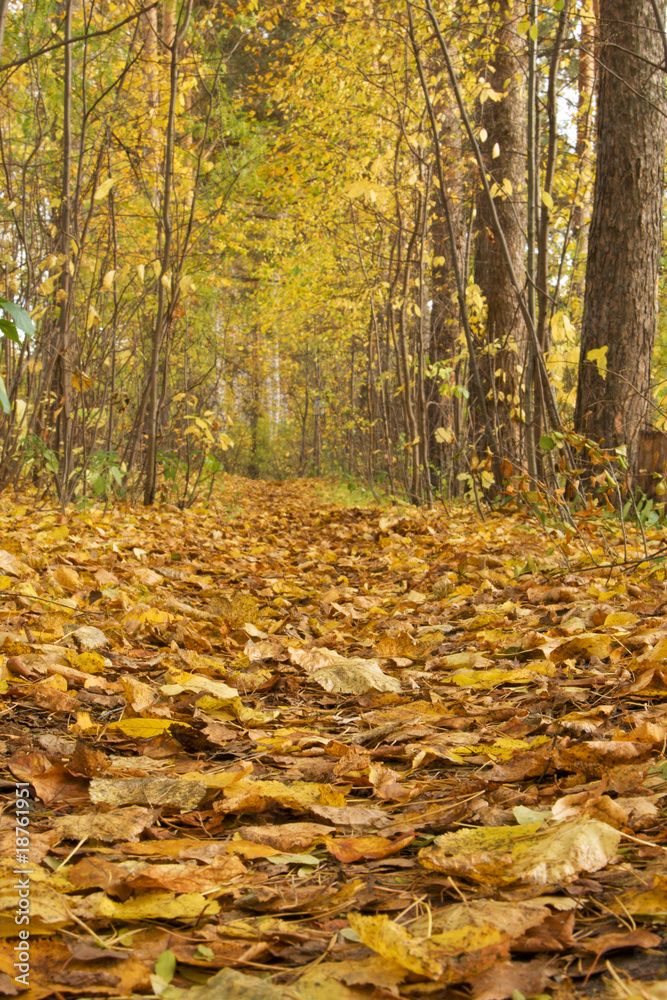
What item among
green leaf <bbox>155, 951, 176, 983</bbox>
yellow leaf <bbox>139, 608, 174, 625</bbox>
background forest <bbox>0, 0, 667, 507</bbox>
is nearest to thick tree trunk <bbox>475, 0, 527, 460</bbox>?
background forest <bbox>0, 0, 667, 507</bbox>

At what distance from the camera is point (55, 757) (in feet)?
4.31

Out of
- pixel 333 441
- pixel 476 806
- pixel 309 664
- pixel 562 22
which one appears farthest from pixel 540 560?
pixel 333 441

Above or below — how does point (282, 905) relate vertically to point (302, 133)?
below

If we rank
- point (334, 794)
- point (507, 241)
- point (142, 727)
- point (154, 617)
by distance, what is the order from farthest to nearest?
point (507, 241), point (154, 617), point (142, 727), point (334, 794)

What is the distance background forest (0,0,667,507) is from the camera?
4141 mm

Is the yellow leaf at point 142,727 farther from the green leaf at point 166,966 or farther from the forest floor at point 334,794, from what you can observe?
the green leaf at point 166,966

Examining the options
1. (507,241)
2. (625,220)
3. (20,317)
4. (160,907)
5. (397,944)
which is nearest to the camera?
(397,944)

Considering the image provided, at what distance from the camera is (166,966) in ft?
2.43

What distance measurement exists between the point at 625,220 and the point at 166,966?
486cm

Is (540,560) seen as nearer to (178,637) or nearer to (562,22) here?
(178,637)

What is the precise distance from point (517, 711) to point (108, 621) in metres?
1.31

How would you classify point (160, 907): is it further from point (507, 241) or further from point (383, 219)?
point (507, 241)

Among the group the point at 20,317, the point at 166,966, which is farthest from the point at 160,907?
the point at 20,317

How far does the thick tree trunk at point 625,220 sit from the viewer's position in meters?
4.55
